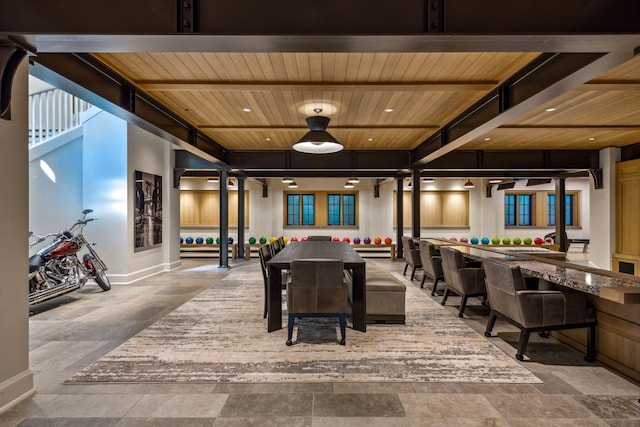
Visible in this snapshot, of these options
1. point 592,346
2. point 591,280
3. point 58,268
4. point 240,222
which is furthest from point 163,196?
point 592,346

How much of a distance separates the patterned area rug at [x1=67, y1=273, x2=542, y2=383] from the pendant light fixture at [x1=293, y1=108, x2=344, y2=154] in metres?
2.35

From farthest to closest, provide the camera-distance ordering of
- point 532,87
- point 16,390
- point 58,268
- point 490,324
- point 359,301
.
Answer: point 58,268 < point 359,301 < point 490,324 < point 532,87 < point 16,390

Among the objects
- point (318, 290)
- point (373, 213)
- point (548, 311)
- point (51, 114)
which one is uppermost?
point (51, 114)

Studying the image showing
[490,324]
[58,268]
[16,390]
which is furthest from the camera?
[58,268]

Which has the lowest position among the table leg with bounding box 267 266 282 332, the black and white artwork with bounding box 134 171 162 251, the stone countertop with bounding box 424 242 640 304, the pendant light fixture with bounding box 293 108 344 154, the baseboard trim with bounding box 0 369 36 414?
the baseboard trim with bounding box 0 369 36 414

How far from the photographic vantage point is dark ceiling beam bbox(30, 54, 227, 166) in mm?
2795

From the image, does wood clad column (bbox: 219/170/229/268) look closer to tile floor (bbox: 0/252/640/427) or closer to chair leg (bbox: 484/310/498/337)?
tile floor (bbox: 0/252/640/427)

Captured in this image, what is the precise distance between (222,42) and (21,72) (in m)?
1.53

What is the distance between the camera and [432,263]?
5.46 m

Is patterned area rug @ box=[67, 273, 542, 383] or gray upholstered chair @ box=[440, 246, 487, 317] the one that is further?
gray upholstered chair @ box=[440, 246, 487, 317]

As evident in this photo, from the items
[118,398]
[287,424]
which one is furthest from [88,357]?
[287,424]

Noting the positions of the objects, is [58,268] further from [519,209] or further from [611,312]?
[519,209]

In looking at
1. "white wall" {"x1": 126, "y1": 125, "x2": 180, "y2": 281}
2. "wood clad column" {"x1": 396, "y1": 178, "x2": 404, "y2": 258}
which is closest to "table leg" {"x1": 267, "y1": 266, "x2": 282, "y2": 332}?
"white wall" {"x1": 126, "y1": 125, "x2": 180, "y2": 281}

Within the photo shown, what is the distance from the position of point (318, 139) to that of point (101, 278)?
4389 millimetres
